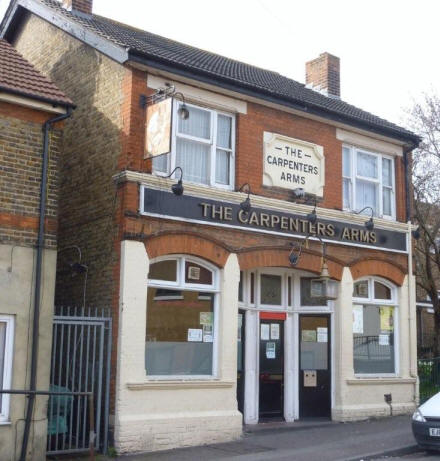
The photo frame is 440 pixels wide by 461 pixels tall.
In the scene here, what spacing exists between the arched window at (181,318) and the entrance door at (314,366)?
303 centimetres

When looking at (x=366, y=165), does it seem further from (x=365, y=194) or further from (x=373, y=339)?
(x=373, y=339)

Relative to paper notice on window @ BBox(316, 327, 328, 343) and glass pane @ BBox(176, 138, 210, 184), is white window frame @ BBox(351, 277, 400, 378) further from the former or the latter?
glass pane @ BBox(176, 138, 210, 184)

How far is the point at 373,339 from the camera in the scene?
15.6 meters

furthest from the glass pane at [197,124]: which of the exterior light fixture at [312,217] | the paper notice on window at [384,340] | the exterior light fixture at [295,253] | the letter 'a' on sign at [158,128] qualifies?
the paper notice on window at [384,340]

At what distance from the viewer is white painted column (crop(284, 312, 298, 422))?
14789mm

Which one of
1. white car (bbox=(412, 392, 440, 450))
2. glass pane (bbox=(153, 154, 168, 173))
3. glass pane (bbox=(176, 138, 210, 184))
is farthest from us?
glass pane (bbox=(176, 138, 210, 184))

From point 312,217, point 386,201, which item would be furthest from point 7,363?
point 386,201

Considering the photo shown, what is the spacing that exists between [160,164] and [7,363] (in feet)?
14.8

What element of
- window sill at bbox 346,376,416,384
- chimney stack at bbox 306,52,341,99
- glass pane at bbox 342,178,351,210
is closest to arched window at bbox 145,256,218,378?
window sill at bbox 346,376,416,384

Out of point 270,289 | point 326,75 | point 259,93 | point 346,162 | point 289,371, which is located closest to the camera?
point 259,93

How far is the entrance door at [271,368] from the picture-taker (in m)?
14.6

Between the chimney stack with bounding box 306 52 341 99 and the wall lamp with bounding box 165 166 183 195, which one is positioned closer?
the wall lamp with bounding box 165 166 183 195

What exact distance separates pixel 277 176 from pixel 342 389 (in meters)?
4.77

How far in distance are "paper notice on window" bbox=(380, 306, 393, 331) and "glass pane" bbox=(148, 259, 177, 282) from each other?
5.80 metres
